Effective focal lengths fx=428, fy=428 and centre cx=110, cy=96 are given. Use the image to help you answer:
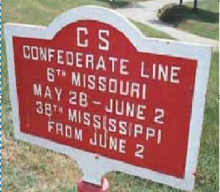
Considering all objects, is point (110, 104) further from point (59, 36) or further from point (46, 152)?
point (46, 152)

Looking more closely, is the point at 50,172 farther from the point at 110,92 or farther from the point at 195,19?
the point at 195,19

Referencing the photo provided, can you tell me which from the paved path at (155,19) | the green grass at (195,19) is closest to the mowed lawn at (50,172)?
the paved path at (155,19)

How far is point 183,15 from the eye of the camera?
30.3 metres

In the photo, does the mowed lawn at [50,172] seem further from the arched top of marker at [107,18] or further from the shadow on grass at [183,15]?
the shadow on grass at [183,15]

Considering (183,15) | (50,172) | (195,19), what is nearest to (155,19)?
(183,15)

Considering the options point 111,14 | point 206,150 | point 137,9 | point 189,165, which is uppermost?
point 111,14

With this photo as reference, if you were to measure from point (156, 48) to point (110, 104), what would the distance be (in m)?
0.31

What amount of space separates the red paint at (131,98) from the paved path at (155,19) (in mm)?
17453

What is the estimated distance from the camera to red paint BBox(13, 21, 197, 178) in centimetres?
158

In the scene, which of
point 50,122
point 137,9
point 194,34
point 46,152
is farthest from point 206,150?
point 137,9

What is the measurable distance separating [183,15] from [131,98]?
29.6m

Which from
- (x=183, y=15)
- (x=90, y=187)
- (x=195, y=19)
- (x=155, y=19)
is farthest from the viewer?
(x=155, y=19)

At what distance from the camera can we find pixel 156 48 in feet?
5.13

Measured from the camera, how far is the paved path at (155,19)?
21.8m
